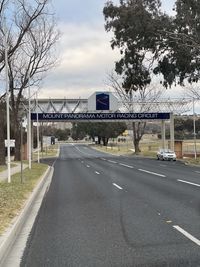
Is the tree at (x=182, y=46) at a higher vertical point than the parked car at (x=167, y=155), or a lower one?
higher

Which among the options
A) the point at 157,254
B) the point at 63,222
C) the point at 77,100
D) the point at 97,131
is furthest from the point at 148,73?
the point at 97,131

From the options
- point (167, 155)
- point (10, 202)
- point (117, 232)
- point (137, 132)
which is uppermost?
point (137, 132)

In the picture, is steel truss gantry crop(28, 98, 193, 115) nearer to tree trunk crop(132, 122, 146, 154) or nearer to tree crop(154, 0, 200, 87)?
tree trunk crop(132, 122, 146, 154)

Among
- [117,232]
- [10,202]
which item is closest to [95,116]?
[10,202]

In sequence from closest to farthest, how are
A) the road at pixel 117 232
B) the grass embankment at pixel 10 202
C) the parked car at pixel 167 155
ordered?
the road at pixel 117 232
the grass embankment at pixel 10 202
the parked car at pixel 167 155

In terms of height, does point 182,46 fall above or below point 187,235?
above

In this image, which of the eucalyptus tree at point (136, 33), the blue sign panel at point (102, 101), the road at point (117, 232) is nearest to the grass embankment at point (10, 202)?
the road at point (117, 232)

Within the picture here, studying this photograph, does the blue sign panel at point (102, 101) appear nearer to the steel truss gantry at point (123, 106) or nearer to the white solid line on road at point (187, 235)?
the steel truss gantry at point (123, 106)

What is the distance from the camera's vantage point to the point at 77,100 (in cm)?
8375

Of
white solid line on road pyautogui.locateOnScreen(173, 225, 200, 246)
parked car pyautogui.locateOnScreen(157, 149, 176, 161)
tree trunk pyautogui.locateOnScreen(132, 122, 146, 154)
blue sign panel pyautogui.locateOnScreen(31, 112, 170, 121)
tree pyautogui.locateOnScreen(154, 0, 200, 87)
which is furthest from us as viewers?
tree trunk pyautogui.locateOnScreen(132, 122, 146, 154)

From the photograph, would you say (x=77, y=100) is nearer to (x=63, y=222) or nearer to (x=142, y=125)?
(x=142, y=125)

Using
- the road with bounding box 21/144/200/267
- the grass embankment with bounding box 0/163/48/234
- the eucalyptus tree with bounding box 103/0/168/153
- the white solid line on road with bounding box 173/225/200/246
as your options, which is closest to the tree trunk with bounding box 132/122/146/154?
the eucalyptus tree with bounding box 103/0/168/153

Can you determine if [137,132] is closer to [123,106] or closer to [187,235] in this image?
[123,106]

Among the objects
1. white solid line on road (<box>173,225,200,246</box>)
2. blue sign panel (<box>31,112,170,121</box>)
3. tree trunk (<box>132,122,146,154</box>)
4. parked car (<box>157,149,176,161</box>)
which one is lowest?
parked car (<box>157,149,176,161</box>)
